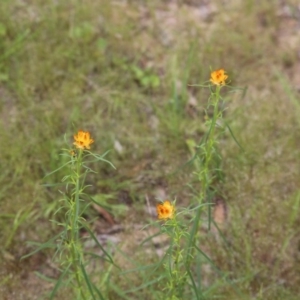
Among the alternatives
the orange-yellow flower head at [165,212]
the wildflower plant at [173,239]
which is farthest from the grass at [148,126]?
the orange-yellow flower head at [165,212]

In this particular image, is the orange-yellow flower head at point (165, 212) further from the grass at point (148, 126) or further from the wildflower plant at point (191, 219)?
the grass at point (148, 126)

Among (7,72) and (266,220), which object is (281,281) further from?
(7,72)

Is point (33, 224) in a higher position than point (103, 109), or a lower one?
lower

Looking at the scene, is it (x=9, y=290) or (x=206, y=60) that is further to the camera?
(x=206, y=60)

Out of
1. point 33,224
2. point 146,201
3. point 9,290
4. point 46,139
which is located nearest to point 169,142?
point 146,201

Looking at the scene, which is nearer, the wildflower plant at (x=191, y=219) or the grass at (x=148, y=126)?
the wildflower plant at (x=191, y=219)

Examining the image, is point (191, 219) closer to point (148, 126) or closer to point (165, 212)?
point (165, 212)

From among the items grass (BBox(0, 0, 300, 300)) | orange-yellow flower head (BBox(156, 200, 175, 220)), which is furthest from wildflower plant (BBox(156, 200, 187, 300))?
grass (BBox(0, 0, 300, 300))

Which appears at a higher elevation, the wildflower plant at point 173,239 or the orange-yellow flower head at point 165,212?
the orange-yellow flower head at point 165,212

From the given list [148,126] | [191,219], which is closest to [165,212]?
[191,219]
